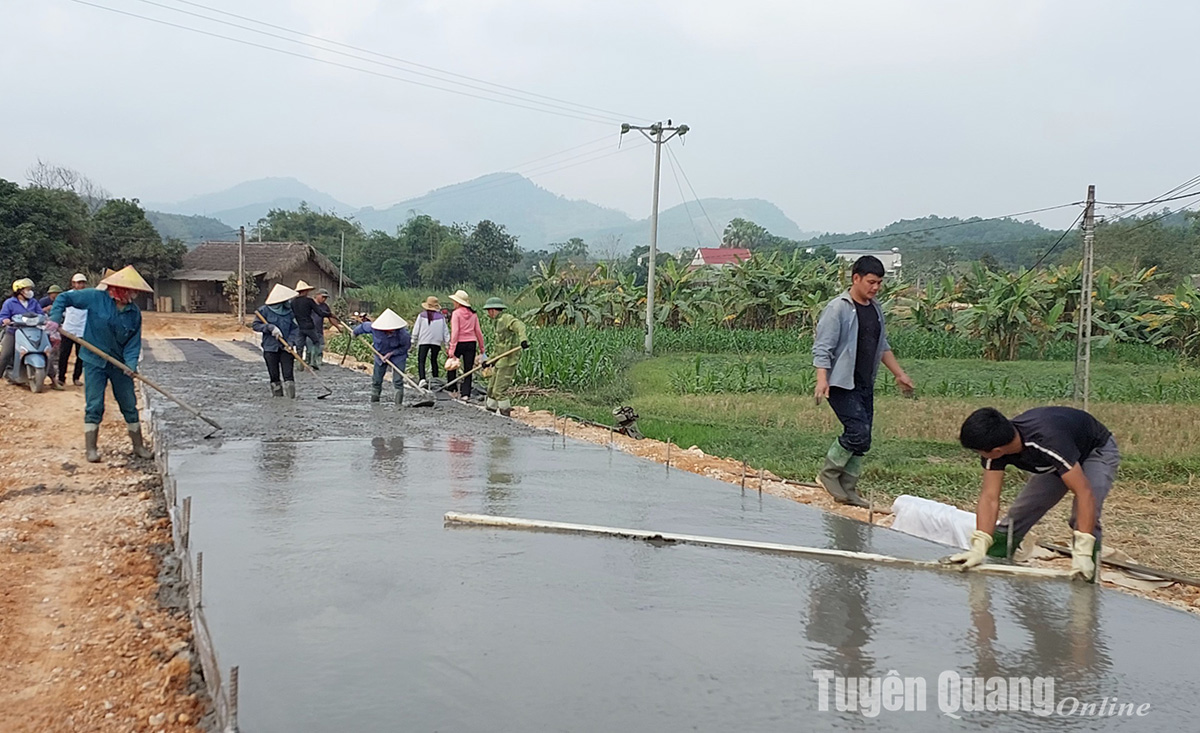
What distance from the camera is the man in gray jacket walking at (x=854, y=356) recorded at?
5484mm

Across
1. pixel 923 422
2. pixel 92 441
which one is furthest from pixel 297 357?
pixel 923 422

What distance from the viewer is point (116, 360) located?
6.48 meters

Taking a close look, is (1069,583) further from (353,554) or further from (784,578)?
(353,554)

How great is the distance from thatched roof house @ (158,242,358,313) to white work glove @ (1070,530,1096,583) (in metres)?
32.7

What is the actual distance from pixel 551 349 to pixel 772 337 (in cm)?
1053

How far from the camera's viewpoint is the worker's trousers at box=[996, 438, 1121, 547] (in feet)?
13.5

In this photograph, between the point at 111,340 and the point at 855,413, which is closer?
the point at 855,413

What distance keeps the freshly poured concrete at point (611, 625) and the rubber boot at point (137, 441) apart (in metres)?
2.06

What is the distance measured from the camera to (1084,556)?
12.8 ft

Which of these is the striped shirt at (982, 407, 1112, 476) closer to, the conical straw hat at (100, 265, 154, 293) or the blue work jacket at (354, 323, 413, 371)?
the conical straw hat at (100, 265, 154, 293)

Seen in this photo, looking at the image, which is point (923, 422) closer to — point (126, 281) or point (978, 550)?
point (978, 550)

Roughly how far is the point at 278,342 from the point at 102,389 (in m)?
3.20

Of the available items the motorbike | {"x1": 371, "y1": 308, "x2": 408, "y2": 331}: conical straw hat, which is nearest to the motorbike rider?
the motorbike

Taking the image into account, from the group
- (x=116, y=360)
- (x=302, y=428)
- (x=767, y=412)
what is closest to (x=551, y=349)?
(x=767, y=412)
